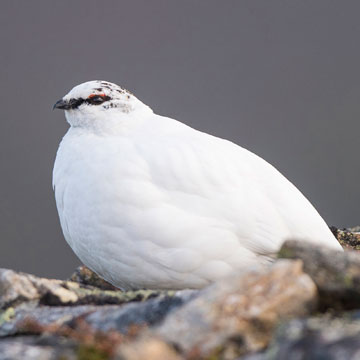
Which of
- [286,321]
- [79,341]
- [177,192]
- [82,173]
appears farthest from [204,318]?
[82,173]

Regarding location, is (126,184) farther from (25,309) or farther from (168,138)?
(25,309)

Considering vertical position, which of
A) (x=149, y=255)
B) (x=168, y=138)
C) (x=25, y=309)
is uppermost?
(x=168, y=138)

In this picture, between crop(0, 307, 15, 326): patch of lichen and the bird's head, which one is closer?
crop(0, 307, 15, 326): patch of lichen

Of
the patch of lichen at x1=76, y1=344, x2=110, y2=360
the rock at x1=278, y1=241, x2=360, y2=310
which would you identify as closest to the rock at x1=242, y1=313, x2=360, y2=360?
the rock at x1=278, y1=241, x2=360, y2=310

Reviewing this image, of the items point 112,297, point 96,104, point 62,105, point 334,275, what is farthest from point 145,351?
point 62,105

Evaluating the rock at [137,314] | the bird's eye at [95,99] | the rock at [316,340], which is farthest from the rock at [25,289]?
the rock at [316,340]

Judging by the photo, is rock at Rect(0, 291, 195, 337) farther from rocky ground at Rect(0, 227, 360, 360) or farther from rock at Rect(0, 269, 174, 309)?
rock at Rect(0, 269, 174, 309)

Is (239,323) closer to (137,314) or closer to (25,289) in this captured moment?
(137,314)
